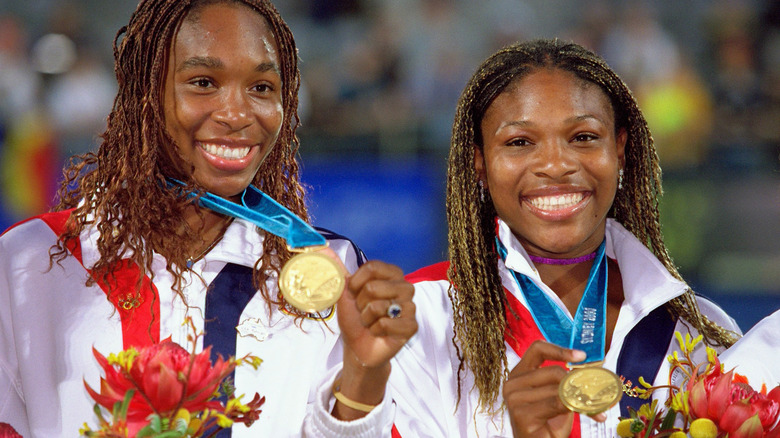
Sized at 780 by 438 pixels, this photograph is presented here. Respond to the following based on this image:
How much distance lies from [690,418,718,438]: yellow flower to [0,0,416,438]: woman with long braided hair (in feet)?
3.05

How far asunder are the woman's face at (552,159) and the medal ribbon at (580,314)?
0.10 meters

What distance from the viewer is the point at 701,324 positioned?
264cm

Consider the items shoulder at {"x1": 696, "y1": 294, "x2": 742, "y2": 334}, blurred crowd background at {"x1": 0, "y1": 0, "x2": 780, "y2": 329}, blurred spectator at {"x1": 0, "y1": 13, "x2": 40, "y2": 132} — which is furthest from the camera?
blurred spectator at {"x1": 0, "y1": 13, "x2": 40, "y2": 132}

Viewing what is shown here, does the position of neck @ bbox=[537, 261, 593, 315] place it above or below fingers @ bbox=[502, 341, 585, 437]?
above

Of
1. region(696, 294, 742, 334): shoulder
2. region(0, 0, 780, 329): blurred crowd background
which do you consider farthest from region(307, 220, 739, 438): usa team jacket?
region(0, 0, 780, 329): blurred crowd background

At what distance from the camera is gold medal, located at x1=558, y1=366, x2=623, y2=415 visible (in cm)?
208

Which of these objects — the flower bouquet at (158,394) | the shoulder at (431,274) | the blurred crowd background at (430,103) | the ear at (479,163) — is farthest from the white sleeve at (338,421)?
the blurred crowd background at (430,103)

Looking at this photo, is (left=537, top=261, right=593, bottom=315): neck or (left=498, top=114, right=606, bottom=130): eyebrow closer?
(left=498, top=114, right=606, bottom=130): eyebrow

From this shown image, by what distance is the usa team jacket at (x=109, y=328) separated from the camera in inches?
92.5

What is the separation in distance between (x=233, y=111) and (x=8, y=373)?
82 centimetres

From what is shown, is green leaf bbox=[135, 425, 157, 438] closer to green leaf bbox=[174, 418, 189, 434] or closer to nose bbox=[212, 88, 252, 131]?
green leaf bbox=[174, 418, 189, 434]

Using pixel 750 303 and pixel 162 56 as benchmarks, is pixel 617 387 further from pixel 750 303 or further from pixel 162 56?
pixel 750 303

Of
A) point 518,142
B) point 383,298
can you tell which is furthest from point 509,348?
point 383,298

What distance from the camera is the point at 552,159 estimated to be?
2.58 meters
